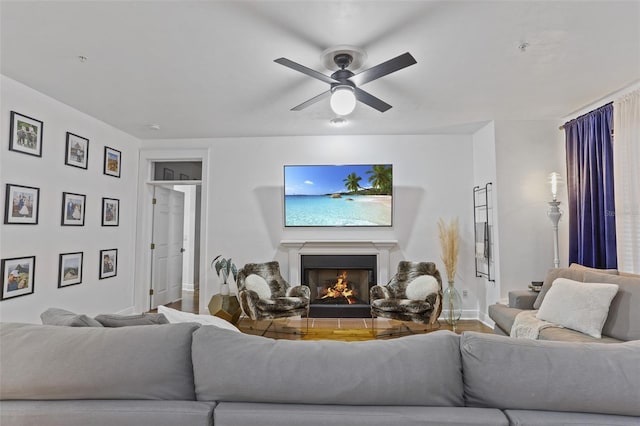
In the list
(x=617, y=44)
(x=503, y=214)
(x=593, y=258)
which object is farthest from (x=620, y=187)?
(x=617, y=44)

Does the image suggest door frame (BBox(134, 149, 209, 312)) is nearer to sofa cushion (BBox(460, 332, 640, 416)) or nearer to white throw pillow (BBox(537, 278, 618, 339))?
white throw pillow (BBox(537, 278, 618, 339))

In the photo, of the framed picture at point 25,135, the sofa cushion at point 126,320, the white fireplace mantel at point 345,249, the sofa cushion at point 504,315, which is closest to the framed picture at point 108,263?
the framed picture at point 25,135

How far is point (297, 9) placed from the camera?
2090 millimetres

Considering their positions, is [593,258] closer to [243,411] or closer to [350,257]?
[350,257]

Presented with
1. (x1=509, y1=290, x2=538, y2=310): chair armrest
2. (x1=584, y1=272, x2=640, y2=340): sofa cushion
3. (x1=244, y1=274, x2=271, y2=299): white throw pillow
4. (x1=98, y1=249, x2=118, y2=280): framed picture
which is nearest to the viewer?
(x1=584, y1=272, x2=640, y2=340): sofa cushion

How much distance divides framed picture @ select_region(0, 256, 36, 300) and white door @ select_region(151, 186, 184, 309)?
6.35 ft

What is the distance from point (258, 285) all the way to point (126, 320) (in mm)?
2841

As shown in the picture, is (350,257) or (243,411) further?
(350,257)

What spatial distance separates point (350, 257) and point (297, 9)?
334 centimetres

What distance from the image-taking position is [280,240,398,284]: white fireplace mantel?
15.6 ft

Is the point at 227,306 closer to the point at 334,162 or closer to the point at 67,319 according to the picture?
the point at 334,162

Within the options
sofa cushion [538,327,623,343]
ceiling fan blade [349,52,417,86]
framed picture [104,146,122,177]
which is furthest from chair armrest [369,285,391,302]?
framed picture [104,146,122,177]

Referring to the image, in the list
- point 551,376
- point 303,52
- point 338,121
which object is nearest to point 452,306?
point 338,121

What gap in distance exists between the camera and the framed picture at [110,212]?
4.39 m
